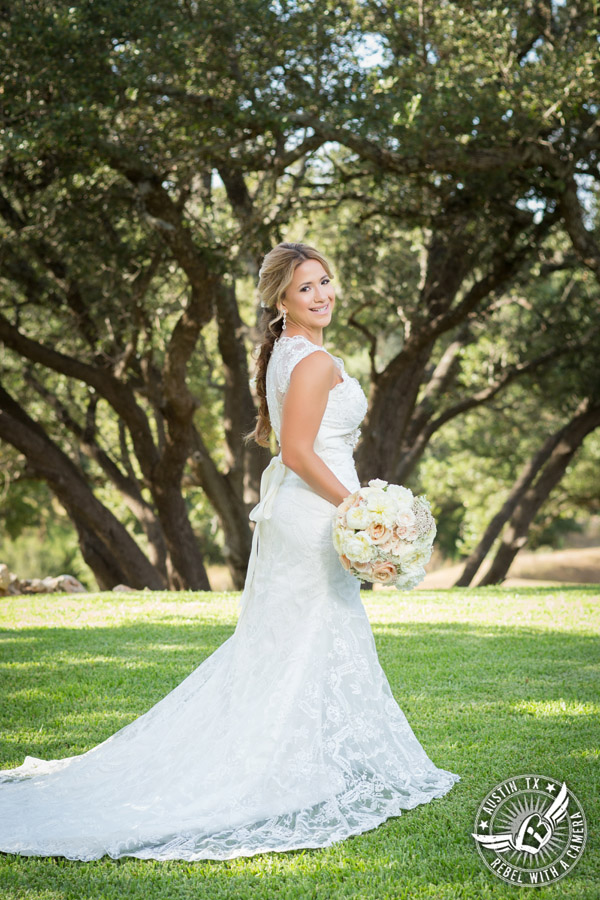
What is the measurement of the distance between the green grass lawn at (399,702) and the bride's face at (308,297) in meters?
2.13

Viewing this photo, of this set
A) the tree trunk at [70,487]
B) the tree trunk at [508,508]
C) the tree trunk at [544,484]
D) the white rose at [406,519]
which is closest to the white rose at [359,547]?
the white rose at [406,519]

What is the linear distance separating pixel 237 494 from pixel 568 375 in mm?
6037

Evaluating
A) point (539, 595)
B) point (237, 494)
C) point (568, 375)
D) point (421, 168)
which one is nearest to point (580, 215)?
point (421, 168)

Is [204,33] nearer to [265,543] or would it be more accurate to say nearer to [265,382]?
[265,382]

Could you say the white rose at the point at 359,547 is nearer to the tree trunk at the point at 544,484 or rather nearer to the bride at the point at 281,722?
the bride at the point at 281,722

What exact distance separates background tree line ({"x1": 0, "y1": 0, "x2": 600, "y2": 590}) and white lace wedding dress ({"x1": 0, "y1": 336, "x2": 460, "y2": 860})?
598 centimetres

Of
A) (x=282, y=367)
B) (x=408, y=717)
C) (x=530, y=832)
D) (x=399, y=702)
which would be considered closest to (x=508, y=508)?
(x=399, y=702)

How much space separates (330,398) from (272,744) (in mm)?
1485

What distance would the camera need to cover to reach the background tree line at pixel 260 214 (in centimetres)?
892

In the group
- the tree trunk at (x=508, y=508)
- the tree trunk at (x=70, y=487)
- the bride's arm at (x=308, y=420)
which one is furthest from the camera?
the tree trunk at (x=508, y=508)

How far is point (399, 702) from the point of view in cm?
502

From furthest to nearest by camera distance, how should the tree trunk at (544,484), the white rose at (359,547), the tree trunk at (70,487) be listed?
the tree trunk at (544,484)
the tree trunk at (70,487)
the white rose at (359,547)

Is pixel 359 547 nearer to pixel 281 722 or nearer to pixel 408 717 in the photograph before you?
pixel 281 722

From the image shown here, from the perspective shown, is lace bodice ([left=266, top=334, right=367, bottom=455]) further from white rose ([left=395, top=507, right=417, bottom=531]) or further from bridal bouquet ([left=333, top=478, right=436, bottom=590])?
white rose ([left=395, top=507, right=417, bottom=531])
